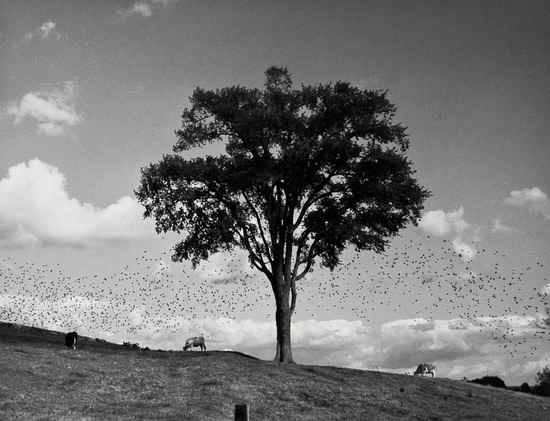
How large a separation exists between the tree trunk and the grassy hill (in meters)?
2.82

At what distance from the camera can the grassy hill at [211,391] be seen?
77.1 feet

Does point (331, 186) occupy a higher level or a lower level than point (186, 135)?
lower

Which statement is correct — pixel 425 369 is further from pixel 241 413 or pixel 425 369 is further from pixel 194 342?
pixel 241 413

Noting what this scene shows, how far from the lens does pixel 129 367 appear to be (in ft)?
101

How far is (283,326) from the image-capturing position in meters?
39.0

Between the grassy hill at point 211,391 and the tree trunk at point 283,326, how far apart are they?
2.82 m

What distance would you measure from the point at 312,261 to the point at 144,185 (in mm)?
12694

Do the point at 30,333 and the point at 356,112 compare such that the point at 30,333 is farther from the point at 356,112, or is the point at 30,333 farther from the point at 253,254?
the point at 356,112

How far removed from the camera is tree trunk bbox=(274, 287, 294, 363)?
38656mm

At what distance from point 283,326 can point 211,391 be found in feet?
40.1

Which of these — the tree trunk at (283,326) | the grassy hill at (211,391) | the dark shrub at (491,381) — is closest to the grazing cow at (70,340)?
the grassy hill at (211,391)

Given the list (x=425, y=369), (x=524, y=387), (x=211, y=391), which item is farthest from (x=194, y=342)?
(x=524, y=387)

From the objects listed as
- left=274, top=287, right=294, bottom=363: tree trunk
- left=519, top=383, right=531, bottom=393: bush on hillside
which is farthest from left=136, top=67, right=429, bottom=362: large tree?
left=519, top=383, right=531, bottom=393: bush on hillside

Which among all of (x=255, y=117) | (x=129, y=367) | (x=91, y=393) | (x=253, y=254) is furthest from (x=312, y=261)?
(x=91, y=393)
